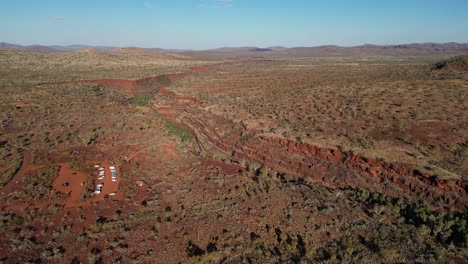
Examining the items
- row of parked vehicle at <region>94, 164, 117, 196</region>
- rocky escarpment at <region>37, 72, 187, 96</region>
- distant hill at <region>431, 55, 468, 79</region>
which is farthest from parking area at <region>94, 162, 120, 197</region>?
distant hill at <region>431, 55, 468, 79</region>

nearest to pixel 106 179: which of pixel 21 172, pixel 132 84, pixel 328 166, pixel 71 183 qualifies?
pixel 71 183

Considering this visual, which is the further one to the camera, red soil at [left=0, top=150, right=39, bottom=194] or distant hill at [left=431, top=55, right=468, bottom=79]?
distant hill at [left=431, top=55, right=468, bottom=79]

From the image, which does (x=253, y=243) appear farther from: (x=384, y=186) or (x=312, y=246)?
(x=384, y=186)

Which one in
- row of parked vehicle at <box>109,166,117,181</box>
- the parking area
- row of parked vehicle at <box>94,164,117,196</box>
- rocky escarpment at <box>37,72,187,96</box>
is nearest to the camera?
the parking area

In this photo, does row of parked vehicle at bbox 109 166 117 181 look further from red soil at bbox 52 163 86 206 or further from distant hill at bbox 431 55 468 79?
distant hill at bbox 431 55 468 79

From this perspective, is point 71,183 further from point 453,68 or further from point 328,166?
point 453,68

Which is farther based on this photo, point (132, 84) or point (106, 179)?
point (132, 84)

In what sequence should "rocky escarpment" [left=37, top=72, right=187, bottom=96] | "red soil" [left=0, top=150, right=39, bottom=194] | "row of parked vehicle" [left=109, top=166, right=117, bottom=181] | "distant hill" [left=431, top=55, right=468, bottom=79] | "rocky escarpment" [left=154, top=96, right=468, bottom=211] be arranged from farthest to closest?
"rocky escarpment" [left=37, top=72, right=187, bottom=96] → "distant hill" [left=431, top=55, right=468, bottom=79] → "row of parked vehicle" [left=109, top=166, right=117, bottom=181] → "red soil" [left=0, top=150, right=39, bottom=194] → "rocky escarpment" [left=154, top=96, right=468, bottom=211]

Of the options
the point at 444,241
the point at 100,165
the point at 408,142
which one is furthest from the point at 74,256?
the point at 408,142

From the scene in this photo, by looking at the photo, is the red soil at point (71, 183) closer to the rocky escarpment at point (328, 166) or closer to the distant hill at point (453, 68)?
the rocky escarpment at point (328, 166)

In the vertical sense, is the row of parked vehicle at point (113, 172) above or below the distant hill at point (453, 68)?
below

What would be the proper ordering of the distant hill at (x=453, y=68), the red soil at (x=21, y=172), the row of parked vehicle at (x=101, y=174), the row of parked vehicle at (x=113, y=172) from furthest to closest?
the distant hill at (x=453, y=68) < the row of parked vehicle at (x=113, y=172) < the row of parked vehicle at (x=101, y=174) < the red soil at (x=21, y=172)

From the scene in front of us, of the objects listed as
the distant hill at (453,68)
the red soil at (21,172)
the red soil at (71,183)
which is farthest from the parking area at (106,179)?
the distant hill at (453,68)
